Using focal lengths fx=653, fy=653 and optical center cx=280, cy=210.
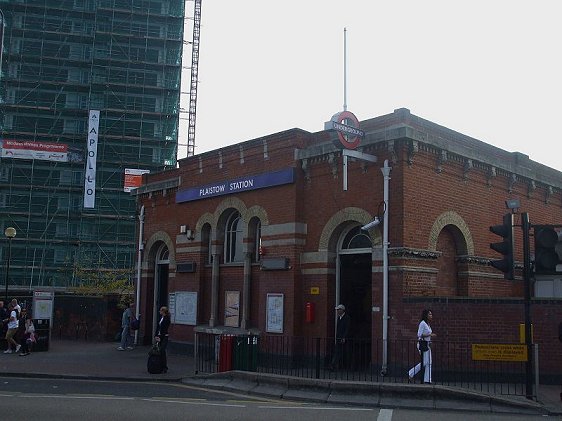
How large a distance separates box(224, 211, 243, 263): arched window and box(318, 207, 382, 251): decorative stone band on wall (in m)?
4.00

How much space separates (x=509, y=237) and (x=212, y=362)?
9.25 meters

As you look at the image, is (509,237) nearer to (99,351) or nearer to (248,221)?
(248,221)

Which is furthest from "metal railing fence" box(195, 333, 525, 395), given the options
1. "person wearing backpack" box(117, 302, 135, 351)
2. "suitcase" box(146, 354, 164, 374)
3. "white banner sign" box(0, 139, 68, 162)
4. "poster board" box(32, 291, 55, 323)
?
"white banner sign" box(0, 139, 68, 162)

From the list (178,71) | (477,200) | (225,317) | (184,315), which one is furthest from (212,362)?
(178,71)

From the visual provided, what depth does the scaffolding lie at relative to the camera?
47875 mm

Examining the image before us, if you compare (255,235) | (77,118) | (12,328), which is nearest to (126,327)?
(12,328)

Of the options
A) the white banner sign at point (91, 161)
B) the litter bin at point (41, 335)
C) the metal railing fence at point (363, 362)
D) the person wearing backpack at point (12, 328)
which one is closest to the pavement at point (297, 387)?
the metal railing fence at point (363, 362)

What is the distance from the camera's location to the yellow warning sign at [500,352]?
1228 cm

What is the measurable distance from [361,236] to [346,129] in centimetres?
300

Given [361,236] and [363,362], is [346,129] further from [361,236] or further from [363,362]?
[363,362]

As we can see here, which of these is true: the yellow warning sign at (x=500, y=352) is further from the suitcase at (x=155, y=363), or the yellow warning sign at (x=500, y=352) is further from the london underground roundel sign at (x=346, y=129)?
the suitcase at (x=155, y=363)

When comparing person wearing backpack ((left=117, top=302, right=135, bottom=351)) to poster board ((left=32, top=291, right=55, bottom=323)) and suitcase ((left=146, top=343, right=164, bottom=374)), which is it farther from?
suitcase ((left=146, top=343, right=164, bottom=374))

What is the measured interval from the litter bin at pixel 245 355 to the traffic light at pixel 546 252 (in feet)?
22.0

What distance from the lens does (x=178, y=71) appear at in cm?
5175
